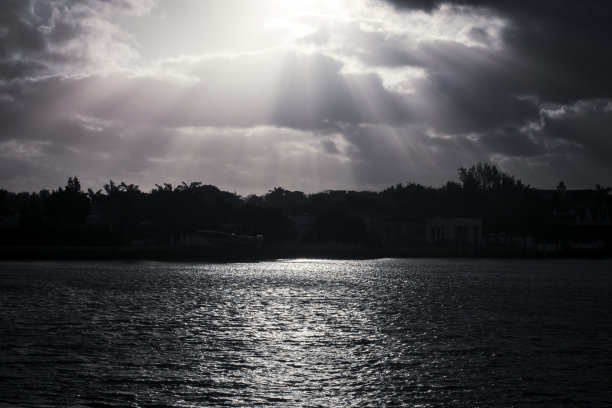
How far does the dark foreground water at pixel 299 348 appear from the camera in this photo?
21.1 meters

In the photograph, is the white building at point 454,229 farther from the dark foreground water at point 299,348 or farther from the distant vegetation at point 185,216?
the dark foreground water at point 299,348

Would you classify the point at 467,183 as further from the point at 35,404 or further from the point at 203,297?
the point at 35,404

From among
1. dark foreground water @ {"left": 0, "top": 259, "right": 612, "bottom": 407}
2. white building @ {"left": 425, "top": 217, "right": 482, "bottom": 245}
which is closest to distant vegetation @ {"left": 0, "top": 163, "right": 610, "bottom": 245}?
white building @ {"left": 425, "top": 217, "right": 482, "bottom": 245}

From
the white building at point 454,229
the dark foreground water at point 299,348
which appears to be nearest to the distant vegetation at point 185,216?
the white building at point 454,229

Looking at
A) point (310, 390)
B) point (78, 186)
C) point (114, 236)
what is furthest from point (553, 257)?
point (310, 390)

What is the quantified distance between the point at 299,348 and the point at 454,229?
117 meters

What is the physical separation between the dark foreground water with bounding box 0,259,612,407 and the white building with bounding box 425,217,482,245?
8223cm

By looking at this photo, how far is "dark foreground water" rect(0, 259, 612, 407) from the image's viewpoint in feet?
69.4

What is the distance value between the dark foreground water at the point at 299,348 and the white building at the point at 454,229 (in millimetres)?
82234

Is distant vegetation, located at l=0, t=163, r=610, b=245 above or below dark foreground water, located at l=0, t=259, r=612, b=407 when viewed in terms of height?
above

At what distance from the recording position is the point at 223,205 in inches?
5399

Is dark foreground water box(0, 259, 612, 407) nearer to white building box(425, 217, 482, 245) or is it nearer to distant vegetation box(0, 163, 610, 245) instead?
distant vegetation box(0, 163, 610, 245)

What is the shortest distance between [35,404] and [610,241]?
500 ft

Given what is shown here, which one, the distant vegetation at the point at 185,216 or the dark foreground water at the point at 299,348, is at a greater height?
the distant vegetation at the point at 185,216
